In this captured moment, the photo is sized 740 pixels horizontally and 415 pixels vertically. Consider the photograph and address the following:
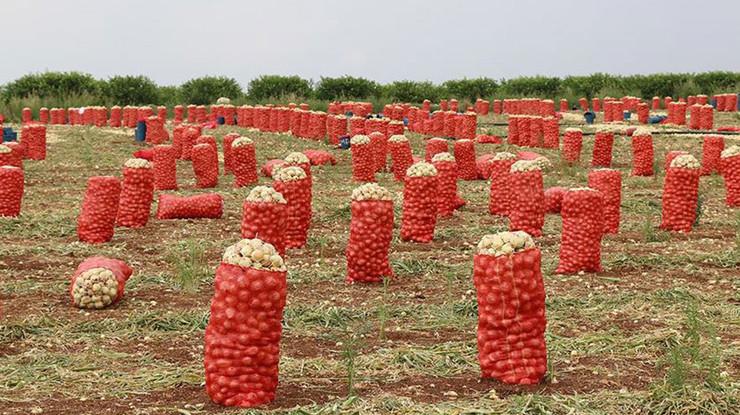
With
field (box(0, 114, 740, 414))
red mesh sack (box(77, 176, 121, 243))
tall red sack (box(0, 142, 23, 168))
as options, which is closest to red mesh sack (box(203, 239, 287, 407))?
field (box(0, 114, 740, 414))

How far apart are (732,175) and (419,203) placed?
5361 mm

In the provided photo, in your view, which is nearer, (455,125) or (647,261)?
(647,261)

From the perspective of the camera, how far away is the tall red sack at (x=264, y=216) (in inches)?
384

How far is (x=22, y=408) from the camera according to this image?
612 centimetres

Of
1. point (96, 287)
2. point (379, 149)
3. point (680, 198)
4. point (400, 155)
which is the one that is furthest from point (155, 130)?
point (96, 287)

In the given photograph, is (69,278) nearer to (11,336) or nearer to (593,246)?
(11,336)

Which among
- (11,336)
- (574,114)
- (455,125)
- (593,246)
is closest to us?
(11,336)

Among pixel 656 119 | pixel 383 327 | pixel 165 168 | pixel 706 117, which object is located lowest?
pixel 383 327

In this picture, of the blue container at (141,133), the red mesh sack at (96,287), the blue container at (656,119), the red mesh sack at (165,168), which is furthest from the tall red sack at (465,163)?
the blue container at (656,119)

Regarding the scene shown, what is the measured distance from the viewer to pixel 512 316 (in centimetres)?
653

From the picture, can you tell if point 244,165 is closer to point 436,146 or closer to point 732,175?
point 436,146

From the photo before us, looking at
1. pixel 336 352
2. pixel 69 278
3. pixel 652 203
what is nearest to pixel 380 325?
pixel 336 352

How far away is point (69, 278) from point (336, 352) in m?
3.78

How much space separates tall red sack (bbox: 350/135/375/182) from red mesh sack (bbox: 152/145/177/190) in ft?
10.0
